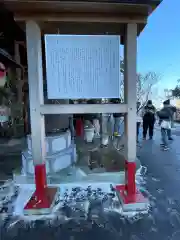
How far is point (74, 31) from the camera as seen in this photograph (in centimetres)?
253

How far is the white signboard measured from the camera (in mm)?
2225

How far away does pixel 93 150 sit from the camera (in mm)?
4656

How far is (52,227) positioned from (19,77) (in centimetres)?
518

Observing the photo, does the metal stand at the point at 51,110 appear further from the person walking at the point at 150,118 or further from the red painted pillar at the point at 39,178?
the person walking at the point at 150,118

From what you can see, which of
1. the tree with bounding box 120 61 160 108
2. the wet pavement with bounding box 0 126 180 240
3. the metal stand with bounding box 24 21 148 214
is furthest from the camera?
the tree with bounding box 120 61 160 108

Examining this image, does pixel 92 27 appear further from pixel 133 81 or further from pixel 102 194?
pixel 102 194

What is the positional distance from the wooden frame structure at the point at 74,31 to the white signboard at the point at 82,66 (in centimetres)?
14

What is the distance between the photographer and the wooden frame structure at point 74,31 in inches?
78.4

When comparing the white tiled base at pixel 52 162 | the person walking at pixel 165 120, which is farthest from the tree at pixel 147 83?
the white tiled base at pixel 52 162

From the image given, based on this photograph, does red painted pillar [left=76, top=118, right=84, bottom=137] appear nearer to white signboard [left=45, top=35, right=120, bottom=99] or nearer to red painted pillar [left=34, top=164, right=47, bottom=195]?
red painted pillar [left=34, top=164, right=47, bottom=195]

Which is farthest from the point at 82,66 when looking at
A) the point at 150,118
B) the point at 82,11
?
the point at 150,118

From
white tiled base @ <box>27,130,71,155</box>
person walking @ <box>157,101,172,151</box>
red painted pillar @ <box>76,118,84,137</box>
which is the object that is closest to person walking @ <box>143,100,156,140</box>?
person walking @ <box>157,101,172,151</box>

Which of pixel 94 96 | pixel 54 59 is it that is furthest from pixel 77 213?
pixel 54 59

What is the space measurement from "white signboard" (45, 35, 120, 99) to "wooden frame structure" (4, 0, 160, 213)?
0.14 meters
